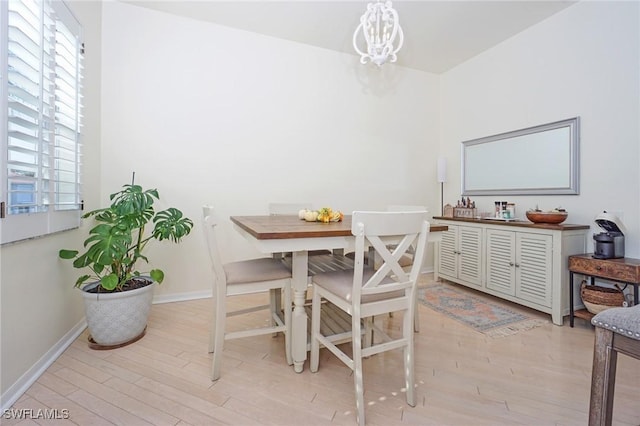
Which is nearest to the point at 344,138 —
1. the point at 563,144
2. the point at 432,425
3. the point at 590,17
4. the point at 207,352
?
the point at 563,144

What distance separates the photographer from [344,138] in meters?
3.44

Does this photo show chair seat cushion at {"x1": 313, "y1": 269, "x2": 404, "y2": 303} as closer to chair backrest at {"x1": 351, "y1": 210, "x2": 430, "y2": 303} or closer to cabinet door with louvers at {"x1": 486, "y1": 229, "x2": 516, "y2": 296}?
chair backrest at {"x1": 351, "y1": 210, "x2": 430, "y2": 303}

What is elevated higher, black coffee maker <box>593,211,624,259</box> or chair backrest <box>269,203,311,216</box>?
chair backrest <box>269,203,311,216</box>

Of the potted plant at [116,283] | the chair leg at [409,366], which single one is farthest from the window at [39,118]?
the chair leg at [409,366]

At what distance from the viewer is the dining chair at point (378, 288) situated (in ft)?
4.15

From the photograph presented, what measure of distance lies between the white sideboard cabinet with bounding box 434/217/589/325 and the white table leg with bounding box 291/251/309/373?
2083mm

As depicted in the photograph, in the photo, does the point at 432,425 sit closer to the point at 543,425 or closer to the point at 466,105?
the point at 543,425

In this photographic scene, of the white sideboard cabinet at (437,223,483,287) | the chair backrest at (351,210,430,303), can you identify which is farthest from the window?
the white sideboard cabinet at (437,223,483,287)

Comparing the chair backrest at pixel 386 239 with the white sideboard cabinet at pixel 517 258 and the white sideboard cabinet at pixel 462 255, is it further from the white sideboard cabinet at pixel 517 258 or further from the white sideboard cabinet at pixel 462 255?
the white sideboard cabinet at pixel 462 255

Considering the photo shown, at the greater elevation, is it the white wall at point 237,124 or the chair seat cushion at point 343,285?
the white wall at point 237,124

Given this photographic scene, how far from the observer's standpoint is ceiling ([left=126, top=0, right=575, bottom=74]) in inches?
102

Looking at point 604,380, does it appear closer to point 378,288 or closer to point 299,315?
point 378,288
